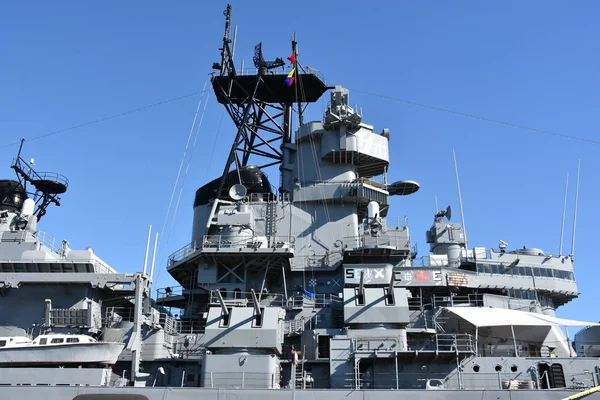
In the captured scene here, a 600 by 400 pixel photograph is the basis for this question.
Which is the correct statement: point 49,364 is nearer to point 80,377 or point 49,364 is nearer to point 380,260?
point 80,377

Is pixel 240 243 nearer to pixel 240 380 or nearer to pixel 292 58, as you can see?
pixel 240 380

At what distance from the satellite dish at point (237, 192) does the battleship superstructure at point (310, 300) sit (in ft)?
0.18

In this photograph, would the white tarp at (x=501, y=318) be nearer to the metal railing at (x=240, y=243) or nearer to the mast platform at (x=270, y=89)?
the metal railing at (x=240, y=243)

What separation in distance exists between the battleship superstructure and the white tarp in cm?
11

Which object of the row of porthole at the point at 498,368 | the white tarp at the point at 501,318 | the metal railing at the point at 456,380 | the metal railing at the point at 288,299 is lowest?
the metal railing at the point at 456,380

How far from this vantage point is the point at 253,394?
15445 mm

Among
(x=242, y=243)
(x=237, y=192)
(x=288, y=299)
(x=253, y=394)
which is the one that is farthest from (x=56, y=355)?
(x=237, y=192)

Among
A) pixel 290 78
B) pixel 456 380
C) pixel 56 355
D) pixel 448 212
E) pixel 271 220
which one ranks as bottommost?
pixel 456 380

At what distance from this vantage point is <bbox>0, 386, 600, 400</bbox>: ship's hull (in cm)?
1507

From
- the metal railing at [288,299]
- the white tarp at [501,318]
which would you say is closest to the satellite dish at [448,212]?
the white tarp at [501,318]

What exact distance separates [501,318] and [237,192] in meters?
14.1

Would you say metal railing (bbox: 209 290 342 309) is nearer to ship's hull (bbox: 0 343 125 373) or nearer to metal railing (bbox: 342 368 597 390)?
metal railing (bbox: 342 368 597 390)

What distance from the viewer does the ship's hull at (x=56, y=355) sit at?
1798cm

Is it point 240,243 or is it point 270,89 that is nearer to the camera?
point 240,243
